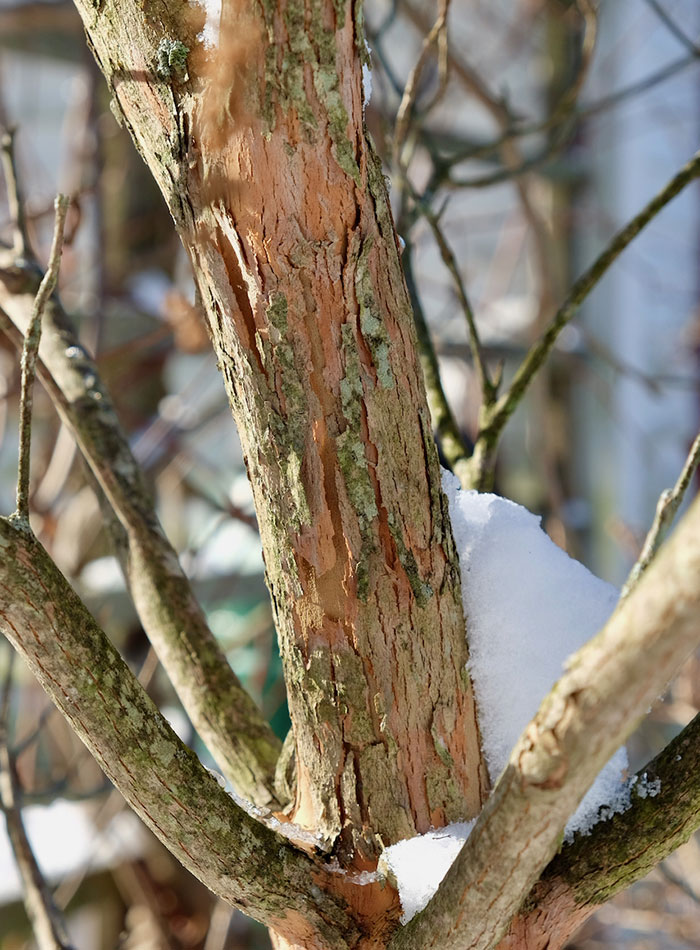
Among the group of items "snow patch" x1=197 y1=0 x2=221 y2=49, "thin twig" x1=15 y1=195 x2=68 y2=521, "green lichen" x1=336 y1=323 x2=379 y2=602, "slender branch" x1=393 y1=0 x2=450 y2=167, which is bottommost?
"green lichen" x1=336 y1=323 x2=379 y2=602

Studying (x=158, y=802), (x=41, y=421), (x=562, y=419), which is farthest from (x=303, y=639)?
(x=562, y=419)

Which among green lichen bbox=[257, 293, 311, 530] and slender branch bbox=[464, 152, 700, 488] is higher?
slender branch bbox=[464, 152, 700, 488]

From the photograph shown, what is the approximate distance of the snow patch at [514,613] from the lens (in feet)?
Result: 1.94

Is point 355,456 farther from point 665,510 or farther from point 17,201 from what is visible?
point 17,201

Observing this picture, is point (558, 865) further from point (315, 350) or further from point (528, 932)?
point (315, 350)

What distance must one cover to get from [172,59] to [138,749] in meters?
0.38

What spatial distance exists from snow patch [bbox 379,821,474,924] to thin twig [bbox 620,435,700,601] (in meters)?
0.20

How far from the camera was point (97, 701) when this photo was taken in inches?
18.8

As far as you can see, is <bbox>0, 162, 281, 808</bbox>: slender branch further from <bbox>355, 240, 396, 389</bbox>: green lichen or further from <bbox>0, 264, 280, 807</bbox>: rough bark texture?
<bbox>355, 240, 396, 389</bbox>: green lichen

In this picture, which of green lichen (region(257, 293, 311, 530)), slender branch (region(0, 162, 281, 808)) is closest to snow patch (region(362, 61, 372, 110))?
green lichen (region(257, 293, 311, 530))

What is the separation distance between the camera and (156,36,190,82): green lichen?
47cm

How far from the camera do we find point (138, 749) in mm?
485

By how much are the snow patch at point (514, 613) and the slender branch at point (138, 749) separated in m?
0.17

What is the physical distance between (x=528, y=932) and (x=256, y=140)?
50 cm
